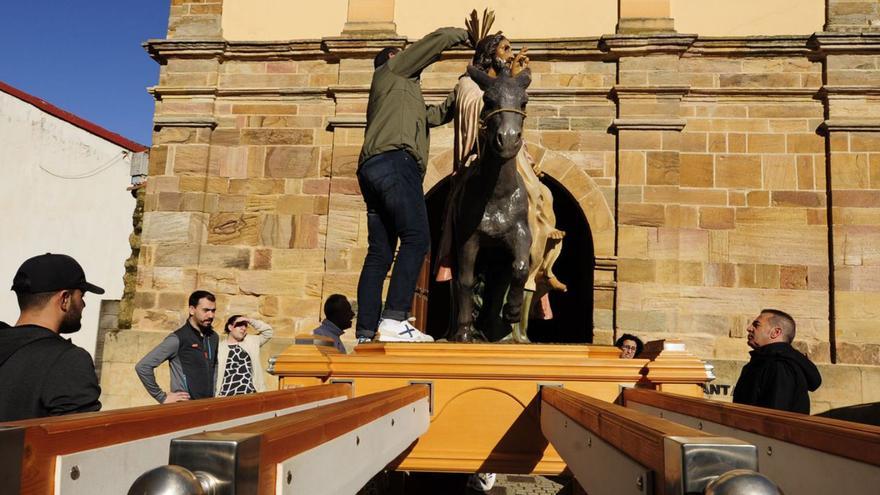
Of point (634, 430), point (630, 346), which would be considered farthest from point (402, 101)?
point (630, 346)

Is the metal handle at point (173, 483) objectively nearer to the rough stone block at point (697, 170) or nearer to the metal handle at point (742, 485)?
the metal handle at point (742, 485)

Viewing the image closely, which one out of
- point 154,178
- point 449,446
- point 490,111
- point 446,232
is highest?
point 154,178

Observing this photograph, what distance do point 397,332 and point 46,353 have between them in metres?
1.63

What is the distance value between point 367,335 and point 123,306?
Result: 7.04 metres

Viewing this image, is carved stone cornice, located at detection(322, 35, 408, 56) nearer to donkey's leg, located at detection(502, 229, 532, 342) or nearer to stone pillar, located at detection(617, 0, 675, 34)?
stone pillar, located at detection(617, 0, 675, 34)

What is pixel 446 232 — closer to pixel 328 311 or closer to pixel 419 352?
pixel 419 352

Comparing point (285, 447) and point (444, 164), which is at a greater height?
point (444, 164)

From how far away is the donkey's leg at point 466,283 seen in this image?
164 inches

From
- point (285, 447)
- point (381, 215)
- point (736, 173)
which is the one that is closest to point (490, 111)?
point (381, 215)

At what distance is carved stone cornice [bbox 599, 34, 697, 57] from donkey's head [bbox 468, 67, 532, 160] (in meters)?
6.23

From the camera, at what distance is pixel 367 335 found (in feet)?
13.0

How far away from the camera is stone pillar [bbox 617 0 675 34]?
934cm

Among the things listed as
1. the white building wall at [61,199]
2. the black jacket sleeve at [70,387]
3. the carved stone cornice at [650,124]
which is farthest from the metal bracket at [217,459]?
the white building wall at [61,199]

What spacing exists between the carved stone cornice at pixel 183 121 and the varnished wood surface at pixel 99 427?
28.5 ft
